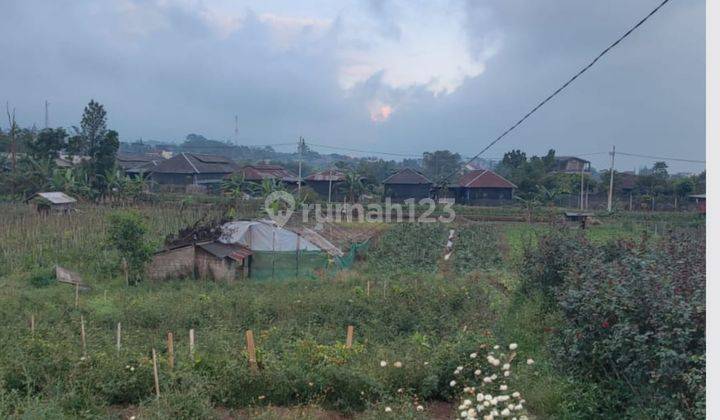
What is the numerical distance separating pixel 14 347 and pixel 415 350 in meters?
5.06

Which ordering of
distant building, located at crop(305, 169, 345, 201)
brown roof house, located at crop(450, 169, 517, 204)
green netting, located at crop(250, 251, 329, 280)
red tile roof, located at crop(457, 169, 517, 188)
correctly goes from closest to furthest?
green netting, located at crop(250, 251, 329, 280), red tile roof, located at crop(457, 169, 517, 188), brown roof house, located at crop(450, 169, 517, 204), distant building, located at crop(305, 169, 345, 201)

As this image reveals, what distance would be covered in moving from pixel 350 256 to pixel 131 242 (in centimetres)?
623

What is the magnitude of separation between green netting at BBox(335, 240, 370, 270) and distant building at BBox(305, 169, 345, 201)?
70.5 ft

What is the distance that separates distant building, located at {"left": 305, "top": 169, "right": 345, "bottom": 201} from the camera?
41.2 meters

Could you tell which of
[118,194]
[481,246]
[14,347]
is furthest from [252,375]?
[118,194]

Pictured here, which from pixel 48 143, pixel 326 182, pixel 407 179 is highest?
pixel 48 143

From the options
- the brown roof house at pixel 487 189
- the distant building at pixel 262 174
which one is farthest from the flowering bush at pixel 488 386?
the brown roof house at pixel 487 189

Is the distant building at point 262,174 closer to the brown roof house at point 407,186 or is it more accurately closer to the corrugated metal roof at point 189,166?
the corrugated metal roof at point 189,166

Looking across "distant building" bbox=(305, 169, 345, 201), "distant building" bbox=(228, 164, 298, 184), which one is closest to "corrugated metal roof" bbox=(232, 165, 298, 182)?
"distant building" bbox=(228, 164, 298, 184)

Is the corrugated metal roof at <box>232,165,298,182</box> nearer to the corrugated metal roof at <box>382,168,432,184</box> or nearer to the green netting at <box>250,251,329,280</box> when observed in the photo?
the corrugated metal roof at <box>382,168,432,184</box>

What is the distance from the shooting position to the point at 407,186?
42656mm

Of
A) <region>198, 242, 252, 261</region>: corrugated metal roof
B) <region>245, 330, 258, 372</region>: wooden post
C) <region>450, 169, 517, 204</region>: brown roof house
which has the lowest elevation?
<region>245, 330, 258, 372</region>: wooden post

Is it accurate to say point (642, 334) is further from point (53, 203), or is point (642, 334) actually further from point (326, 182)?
point (326, 182)

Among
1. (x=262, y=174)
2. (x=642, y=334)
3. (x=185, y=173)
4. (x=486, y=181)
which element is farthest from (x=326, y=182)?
(x=642, y=334)
